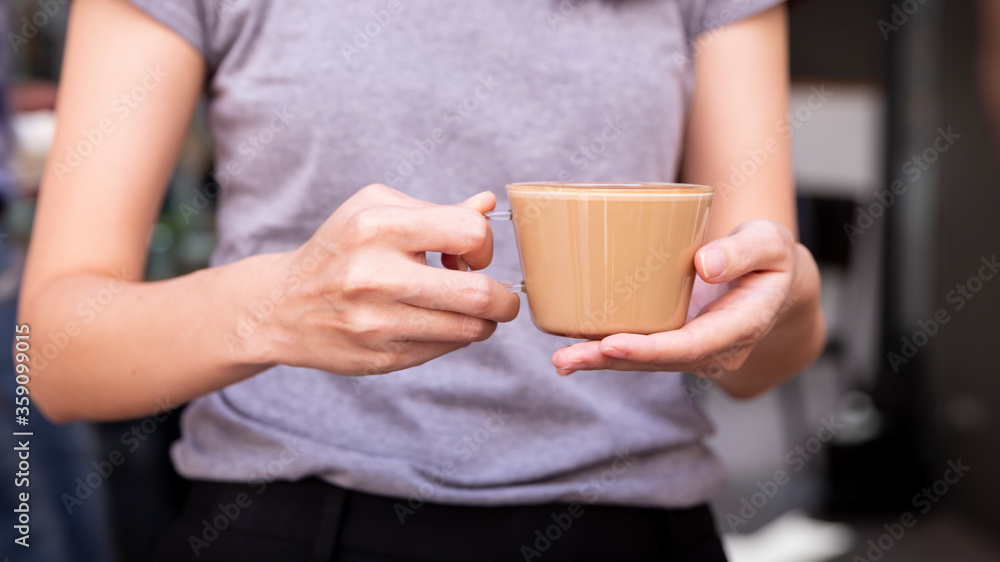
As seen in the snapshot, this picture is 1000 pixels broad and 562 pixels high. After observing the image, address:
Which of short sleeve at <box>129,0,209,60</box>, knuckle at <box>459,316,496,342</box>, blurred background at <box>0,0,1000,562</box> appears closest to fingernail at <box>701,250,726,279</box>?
knuckle at <box>459,316,496,342</box>

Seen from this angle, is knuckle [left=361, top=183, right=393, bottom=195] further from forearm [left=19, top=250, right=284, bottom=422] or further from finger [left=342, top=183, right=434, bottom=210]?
forearm [left=19, top=250, right=284, bottom=422]

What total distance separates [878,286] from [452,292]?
144 inches

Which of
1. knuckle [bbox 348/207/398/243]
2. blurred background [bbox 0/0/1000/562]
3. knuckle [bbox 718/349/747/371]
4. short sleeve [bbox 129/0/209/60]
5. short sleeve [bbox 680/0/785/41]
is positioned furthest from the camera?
blurred background [bbox 0/0/1000/562]

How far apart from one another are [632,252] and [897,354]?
3491 mm

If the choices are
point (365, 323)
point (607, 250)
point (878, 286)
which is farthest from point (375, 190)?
point (878, 286)

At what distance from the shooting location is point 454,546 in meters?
0.91

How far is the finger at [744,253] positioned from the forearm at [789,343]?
0.08m

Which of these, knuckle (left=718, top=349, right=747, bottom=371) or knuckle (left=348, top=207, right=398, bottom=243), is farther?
knuckle (left=718, top=349, right=747, bottom=371)

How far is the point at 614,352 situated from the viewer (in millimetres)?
692

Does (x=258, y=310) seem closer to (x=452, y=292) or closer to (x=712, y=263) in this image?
(x=452, y=292)

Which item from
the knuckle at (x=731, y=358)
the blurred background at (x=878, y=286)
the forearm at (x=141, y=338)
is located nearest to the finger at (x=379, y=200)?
the forearm at (x=141, y=338)

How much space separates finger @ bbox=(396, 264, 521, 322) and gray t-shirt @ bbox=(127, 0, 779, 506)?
0.93ft

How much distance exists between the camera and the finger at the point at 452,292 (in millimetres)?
653

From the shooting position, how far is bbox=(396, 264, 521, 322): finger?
2.14ft
